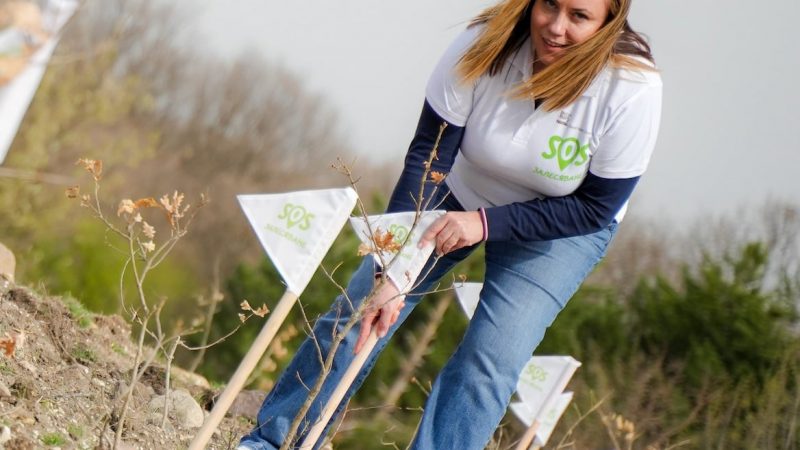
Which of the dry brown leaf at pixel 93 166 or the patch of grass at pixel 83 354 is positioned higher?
the dry brown leaf at pixel 93 166

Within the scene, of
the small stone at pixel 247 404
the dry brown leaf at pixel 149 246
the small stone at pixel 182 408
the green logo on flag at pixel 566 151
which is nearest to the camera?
the dry brown leaf at pixel 149 246

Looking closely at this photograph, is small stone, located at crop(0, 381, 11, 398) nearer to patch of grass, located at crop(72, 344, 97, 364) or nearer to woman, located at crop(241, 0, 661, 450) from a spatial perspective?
woman, located at crop(241, 0, 661, 450)

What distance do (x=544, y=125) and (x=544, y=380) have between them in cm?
180

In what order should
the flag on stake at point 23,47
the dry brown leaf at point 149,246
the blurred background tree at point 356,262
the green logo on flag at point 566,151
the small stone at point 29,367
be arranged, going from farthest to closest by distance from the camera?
the blurred background tree at point 356,262
the small stone at point 29,367
the green logo on flag at point 566,151
the dry brown leaf at point 149,246
the flag on stake at point 23,47

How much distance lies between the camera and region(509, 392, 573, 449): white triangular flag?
5812mm

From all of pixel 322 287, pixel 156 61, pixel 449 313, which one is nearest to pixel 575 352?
pixel 449 313

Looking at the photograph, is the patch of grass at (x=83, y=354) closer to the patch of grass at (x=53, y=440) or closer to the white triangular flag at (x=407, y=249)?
the patch of grass at (x=53, y=440)

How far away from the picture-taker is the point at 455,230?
4.19 meters

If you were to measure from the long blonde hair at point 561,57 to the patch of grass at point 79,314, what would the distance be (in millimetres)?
2492

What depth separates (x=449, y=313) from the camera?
21.9 metres

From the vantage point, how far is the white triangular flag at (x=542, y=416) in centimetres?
581

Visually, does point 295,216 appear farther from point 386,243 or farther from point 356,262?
point 356,262

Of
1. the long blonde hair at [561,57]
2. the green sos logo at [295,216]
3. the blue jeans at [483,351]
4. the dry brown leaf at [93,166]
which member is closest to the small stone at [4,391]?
the blue jeans at [483,351]

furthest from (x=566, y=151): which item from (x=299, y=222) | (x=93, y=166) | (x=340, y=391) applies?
(x=93, y=166)
